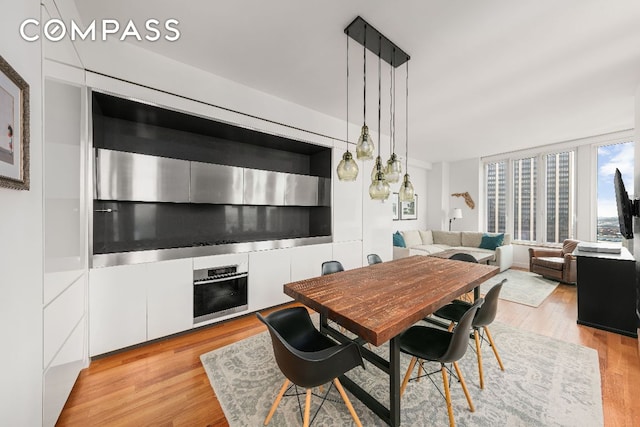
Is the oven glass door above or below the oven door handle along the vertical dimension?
below

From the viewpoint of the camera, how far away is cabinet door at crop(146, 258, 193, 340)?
7.57ft

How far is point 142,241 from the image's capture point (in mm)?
2680

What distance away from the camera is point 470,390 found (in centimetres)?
175

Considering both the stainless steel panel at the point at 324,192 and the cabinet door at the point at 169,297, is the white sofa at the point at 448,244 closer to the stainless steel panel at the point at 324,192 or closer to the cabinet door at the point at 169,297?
the stainless steel panel at the point at 324,192

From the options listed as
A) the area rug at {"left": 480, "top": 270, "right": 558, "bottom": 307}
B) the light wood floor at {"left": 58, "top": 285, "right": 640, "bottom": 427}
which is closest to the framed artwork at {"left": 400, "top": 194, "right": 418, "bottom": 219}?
the area rug at {"left": 480, "top": 270, "right": 558, "bottom": 307}

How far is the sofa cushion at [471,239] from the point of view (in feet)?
19.1

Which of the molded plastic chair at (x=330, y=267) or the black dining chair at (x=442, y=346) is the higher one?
the molded plastic chair at (x=330, y=267)

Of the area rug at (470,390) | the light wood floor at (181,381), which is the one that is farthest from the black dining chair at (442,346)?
the light wood floor at (181,381)

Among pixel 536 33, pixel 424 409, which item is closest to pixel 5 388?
pixel 424 409

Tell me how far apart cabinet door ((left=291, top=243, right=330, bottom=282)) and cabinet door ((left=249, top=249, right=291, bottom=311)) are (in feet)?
0.32

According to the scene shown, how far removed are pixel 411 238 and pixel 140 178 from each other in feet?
18.6

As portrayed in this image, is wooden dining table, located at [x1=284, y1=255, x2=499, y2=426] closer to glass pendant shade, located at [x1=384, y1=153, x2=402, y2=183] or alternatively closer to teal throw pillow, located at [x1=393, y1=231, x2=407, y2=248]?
glass pendant shade, located at [x1=384, y1=153, x2=402, y2=183]

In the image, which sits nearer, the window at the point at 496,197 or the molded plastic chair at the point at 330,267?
the molded plastic chair at the point at 330,267

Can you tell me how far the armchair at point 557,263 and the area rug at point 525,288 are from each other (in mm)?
153
